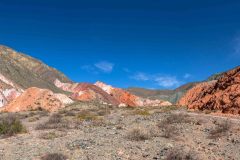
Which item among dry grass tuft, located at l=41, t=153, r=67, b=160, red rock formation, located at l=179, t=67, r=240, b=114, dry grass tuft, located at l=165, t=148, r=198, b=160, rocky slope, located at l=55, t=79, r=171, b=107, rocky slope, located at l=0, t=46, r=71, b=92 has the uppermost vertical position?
rocky slope, located at l=0, t=46, r=71, b=92

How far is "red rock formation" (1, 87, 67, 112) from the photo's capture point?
149ft

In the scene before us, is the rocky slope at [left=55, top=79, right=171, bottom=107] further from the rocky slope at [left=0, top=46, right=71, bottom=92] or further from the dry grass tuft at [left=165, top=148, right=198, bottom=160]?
the dry grass tuft at [left=165, top=148, right=198, bottom=160]

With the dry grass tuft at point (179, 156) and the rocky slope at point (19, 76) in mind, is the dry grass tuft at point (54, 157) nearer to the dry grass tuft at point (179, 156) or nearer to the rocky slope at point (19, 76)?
the dry grass tuft at point (179, 156)

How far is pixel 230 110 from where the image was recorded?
26.2 metres

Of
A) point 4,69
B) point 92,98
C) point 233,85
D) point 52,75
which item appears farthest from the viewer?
point 52,75

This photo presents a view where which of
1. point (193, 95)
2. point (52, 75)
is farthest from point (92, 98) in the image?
point (52, 75)

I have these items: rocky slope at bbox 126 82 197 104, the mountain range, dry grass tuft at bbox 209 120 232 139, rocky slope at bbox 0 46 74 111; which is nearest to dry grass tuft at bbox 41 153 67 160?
dry grass tuft at bbox 209 120 232 139

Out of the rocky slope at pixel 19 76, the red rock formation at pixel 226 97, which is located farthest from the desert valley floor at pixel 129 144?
the rocky slope at pixel 19 76

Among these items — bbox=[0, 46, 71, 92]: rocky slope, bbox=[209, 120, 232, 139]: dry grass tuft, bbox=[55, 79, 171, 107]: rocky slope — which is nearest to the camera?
bbox=[209, 120, 232, 139]: dry grass tuft

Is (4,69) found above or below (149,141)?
above

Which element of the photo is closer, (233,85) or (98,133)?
(98,133)

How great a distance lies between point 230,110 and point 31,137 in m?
14.8

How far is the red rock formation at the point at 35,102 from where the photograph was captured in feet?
149

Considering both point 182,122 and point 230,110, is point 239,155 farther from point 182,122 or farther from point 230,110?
point 230,110
